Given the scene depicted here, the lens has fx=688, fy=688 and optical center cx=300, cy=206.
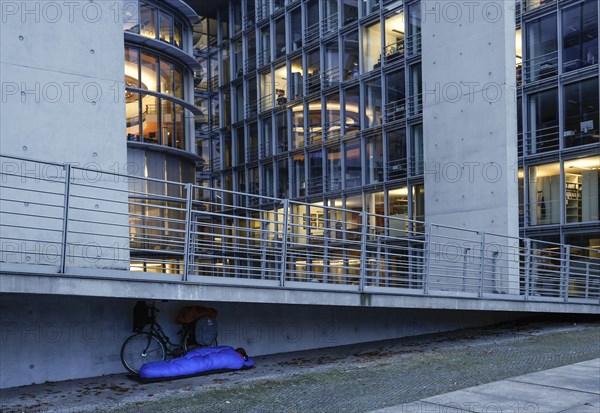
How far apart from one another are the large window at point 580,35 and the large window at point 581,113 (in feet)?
2.67

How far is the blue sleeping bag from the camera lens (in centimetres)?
992

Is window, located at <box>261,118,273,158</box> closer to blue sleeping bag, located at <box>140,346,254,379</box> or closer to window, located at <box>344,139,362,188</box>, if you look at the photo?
window, located at <box>344,139,362,188</box>

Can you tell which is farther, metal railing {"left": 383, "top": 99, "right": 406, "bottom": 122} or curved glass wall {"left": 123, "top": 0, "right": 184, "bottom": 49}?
metal railing {"left": 383, "top": 99, "right": 406, "bottom": 122}

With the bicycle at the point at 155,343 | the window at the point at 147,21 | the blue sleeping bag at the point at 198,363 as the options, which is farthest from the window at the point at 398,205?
the blue sleeping bag at the point at 198,363

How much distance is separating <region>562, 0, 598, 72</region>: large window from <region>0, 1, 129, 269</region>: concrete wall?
19.1m

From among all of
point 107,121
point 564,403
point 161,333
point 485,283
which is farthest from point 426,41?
point 564,403

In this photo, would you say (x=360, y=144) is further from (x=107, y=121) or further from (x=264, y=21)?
(x=107, y=121)

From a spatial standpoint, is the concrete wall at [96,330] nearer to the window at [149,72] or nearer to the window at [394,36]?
the window at [149,72]

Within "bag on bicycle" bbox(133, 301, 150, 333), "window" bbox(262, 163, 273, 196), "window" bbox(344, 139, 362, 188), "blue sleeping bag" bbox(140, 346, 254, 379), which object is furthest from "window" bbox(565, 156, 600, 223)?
"bag on bicycle" bbox(133, 301, 150, 333)

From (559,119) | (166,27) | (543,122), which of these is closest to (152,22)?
(166,27)

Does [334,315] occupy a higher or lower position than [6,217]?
lower

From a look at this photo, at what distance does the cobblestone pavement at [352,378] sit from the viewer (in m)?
8.18

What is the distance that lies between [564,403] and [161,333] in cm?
609

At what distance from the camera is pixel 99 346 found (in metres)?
10.5
